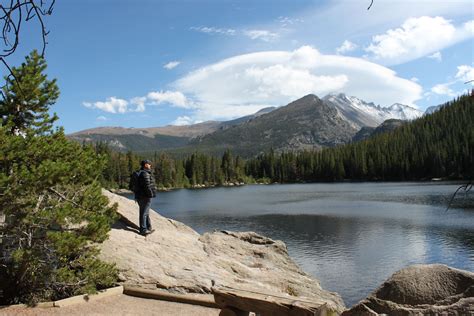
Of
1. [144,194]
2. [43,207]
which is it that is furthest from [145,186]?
[43,207]

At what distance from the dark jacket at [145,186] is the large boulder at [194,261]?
990mm

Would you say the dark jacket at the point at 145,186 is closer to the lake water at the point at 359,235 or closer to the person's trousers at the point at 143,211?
the person's trousers at the point at 143,211

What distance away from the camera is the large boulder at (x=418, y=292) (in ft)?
22.6

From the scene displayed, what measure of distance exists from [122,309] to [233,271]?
5.73m

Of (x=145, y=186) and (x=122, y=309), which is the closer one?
(x=122, y=309)

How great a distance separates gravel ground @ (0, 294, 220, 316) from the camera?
9.09m

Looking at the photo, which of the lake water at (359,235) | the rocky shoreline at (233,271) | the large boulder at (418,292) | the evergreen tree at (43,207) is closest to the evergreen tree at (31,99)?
the evergreen tree at (43,207)

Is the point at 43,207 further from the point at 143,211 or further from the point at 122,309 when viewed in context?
the point at 143,211

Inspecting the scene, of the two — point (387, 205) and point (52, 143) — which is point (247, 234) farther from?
point (387, 205)

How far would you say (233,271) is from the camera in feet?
48.7

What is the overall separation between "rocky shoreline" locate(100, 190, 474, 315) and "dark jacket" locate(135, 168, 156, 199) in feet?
4.58

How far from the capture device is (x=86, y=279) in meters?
10.1

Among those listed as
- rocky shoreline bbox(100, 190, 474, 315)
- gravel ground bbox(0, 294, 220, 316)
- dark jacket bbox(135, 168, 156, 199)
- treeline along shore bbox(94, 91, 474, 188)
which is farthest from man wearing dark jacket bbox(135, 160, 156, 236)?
treeline along shore bbox(94, 91, 474, 188)

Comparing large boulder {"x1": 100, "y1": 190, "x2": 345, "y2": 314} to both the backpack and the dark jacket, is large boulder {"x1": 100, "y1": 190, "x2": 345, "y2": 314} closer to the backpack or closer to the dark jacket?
the backpack
